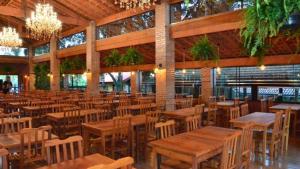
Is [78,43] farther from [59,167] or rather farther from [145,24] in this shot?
[59,167]

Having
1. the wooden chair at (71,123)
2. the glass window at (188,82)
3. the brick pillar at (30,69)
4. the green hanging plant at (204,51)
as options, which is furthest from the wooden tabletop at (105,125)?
the brick pillar at (30,69)

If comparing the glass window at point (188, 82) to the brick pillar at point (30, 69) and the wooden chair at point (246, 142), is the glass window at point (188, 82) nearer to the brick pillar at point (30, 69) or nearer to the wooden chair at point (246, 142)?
the wooden chair at point (246, 142)

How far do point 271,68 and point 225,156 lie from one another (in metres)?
8.57

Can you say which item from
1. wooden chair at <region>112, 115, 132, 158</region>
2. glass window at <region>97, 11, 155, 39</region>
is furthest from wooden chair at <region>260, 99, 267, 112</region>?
wooden chair at <region>112, 115, 132, 158</region>

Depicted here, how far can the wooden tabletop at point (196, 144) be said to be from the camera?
3.32m

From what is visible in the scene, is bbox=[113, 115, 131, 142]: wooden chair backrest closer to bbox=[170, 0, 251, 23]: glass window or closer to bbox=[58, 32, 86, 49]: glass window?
bbox=[170, 0, 251, 23]: glass window

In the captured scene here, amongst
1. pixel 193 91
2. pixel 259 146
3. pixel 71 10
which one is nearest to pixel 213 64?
pixel 193 91

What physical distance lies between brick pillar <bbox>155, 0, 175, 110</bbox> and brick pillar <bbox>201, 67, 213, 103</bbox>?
2.32 meters

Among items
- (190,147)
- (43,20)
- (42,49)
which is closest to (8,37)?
(43,20)

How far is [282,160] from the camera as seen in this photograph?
5.50 meters

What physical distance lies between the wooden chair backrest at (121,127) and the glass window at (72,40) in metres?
10.8

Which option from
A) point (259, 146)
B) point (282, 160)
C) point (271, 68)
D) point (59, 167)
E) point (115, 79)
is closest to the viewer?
point (59, 167)

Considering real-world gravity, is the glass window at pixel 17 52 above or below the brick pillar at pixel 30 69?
above

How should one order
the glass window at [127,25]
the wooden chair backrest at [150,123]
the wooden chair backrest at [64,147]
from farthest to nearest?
1. the glass window at [127,25]
2. the wooden chair backrest at [150,123]
3. the wooden chair backrest at [64,147]
